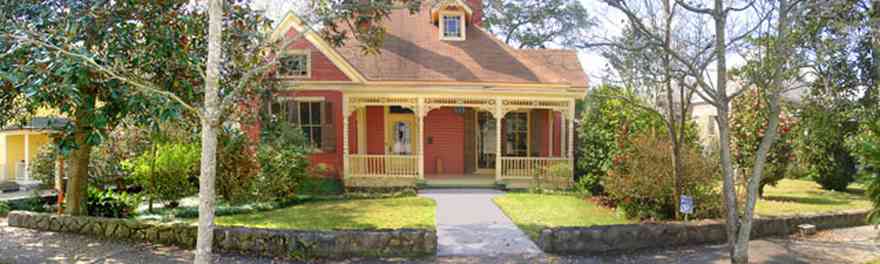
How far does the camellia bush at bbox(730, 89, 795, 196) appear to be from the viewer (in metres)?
14.8

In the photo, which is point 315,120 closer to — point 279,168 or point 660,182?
point 279,168

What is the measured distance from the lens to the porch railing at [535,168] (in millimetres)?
16375

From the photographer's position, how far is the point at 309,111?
17.4m

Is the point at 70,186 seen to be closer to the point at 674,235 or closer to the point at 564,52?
the point at 674,235

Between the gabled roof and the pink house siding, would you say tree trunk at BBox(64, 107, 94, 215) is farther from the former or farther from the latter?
the pink house siding

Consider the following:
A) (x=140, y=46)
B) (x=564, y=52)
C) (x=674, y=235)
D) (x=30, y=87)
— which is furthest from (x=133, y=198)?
(x=564, y=52)

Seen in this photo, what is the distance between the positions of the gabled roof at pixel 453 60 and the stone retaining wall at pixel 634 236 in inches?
337

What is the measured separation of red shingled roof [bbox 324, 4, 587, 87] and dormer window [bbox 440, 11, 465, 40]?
0.27 metres

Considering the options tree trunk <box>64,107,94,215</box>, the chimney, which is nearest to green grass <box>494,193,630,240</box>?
tree trunk <box>64,107,94,215</box>

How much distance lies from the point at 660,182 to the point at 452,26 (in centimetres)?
1128

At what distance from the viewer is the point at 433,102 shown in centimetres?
1717

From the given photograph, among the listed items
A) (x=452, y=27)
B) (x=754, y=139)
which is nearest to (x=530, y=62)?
(x=452, y=27)

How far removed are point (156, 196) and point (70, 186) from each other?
7.15ft

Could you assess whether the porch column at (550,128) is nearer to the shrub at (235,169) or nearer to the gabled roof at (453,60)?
the gabled roof at (453,60)
